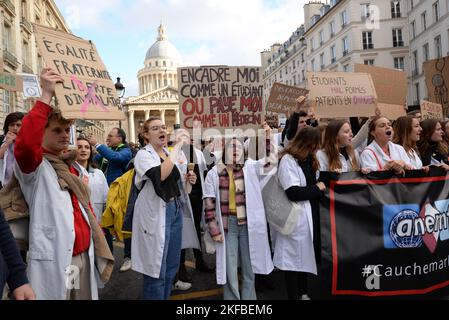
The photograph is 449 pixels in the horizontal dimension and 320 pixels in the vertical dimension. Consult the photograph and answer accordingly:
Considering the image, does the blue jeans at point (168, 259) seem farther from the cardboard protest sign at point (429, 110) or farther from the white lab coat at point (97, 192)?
the cardboard protest sign at point (429, 110)

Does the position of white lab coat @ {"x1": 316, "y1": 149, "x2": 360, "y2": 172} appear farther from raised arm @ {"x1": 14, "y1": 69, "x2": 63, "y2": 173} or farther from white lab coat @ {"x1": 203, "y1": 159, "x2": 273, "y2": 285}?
raised arm @ {"x1": 14, "y1": 69, "x2": 63, "y2": 173}

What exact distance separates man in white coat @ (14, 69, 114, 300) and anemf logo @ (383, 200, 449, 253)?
8.47 feet

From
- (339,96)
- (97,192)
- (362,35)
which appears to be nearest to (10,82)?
(97,192)

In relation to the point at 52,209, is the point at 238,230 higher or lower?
lower

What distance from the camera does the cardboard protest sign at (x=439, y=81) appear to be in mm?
7156

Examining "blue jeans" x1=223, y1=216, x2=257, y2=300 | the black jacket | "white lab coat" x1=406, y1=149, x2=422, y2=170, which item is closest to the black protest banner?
"white lab coat" x1=406, y1=149, x2=422, y2=170

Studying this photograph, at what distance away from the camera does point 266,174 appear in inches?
154

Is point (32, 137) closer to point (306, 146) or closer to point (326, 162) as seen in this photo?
point (306, 146)

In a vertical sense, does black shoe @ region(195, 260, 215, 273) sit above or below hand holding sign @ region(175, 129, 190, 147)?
below

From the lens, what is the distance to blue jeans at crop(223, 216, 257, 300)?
3621mm

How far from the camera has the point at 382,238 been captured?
363 centimetres

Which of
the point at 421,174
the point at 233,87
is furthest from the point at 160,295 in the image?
the point at 421,174

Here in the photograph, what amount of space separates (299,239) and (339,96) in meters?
2.56

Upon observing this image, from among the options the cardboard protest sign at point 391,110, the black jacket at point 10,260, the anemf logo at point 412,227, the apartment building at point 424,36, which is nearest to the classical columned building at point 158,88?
the apartment building at point 424,36
